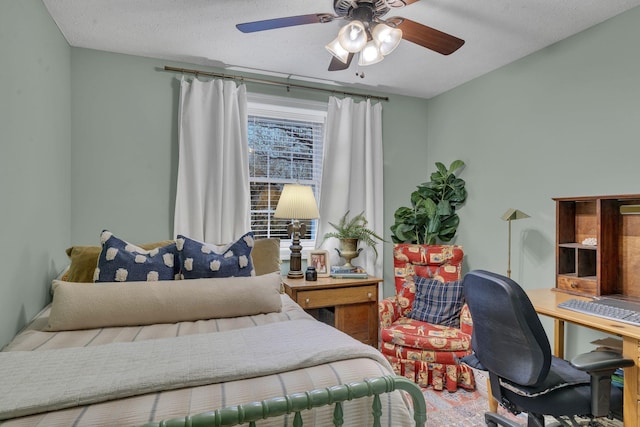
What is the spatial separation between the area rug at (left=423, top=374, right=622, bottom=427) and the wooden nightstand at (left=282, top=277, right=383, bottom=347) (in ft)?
2.20

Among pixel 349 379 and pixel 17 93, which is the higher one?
pixel 17 93

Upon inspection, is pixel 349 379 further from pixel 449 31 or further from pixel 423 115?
pixel 423 115

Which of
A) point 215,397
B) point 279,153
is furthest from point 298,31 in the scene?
point 215,397

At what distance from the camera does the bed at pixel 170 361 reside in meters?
Result: 0.99

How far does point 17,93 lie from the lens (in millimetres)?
1723

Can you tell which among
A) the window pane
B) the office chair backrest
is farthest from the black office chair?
the window pane

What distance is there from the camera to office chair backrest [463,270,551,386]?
4.86 ft

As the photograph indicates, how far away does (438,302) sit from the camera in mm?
2795

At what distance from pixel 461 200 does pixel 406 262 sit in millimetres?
814

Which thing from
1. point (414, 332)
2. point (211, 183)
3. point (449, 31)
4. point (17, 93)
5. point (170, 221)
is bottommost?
point (414, 332)

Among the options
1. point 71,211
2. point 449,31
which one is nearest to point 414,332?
point 449,31

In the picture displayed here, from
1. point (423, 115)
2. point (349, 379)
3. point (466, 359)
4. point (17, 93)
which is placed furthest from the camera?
point (423, 115)

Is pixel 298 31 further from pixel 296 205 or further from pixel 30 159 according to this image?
pixel 30 159

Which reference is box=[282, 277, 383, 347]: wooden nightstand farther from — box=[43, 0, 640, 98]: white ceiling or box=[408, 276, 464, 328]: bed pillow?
box=[43, 0, 640, 98]: white ceiling
